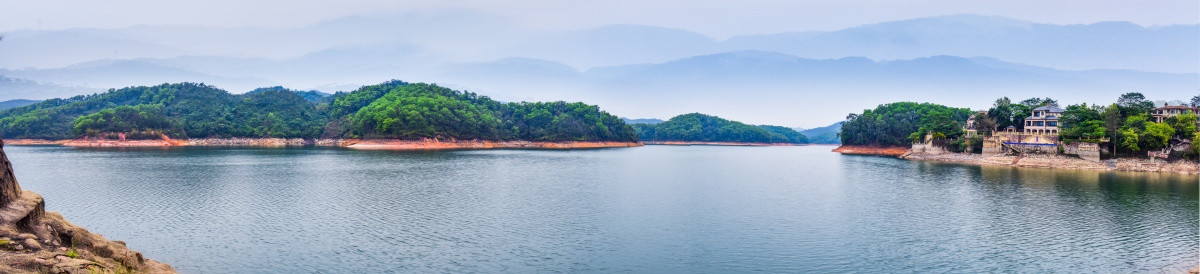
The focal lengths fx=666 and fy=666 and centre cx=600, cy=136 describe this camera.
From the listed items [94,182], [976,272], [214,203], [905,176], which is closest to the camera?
[976,272]

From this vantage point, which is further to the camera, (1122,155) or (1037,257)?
(1122,155)

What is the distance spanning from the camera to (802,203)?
101ft

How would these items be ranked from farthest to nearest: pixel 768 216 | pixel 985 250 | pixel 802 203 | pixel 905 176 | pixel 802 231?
pixel 905 176
pixel 802 203
pixel 768 216
pixel 802 231
pixel 985 250

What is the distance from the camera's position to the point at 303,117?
139000 mm

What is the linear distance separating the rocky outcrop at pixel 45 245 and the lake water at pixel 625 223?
2520 mm

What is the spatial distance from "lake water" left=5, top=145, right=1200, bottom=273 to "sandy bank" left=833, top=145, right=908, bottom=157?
167 ft

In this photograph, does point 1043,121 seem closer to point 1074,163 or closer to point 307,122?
point 1074,163

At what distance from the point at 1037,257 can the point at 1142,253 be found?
3154mm

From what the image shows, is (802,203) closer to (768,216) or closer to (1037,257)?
(768,216)

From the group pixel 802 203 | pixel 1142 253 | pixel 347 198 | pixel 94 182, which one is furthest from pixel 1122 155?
pixel 94 182

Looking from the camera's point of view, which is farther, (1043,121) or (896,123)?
(896,123)

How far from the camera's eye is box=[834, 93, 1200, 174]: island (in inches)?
2110

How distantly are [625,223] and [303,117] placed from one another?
131 m

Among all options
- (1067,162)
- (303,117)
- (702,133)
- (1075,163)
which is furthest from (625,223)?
(702,133)
